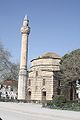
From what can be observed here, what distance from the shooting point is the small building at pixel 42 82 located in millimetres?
67438

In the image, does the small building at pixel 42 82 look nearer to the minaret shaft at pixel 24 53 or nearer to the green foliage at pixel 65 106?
the minaret shaft at pixel 24 53

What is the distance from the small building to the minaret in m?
10.4

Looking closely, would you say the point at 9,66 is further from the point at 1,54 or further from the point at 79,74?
the point at 79,74

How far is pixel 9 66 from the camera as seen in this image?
56219 mm

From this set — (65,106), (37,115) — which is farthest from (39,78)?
(37,115)

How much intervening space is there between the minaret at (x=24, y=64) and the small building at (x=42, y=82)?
1041 centimetres

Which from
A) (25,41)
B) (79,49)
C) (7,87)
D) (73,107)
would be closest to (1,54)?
(25,41)

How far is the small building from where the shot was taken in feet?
221

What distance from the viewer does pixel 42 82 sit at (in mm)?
69000

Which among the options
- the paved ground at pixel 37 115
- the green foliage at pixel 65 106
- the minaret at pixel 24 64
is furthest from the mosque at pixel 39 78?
the paved ground at pixel 37 115

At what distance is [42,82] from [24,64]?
38.2 ft

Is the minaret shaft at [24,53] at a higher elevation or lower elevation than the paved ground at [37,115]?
higher

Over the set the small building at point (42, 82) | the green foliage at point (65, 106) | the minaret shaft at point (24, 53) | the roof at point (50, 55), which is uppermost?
the roof at point (50, 55)

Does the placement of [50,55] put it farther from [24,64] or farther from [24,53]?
[24,64]
